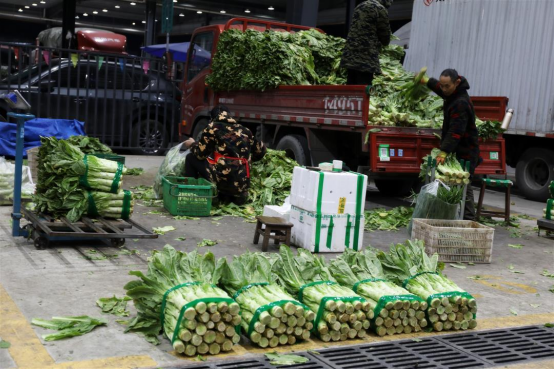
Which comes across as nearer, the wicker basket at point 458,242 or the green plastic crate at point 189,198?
the wicker basket at point 458,242

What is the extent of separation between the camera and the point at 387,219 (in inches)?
404

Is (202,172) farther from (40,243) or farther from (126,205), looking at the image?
(40,243)

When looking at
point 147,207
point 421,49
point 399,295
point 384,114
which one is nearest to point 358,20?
point 384,114

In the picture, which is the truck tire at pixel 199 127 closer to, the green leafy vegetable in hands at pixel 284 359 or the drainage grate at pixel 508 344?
the drainage grate at pixel 508 344

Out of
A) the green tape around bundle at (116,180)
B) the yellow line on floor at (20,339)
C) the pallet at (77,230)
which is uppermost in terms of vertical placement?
the green tape around bundle at (116,180)

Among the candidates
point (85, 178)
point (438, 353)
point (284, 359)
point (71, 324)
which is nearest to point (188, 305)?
point (284, 359)

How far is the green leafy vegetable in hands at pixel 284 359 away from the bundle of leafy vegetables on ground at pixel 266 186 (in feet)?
16.8

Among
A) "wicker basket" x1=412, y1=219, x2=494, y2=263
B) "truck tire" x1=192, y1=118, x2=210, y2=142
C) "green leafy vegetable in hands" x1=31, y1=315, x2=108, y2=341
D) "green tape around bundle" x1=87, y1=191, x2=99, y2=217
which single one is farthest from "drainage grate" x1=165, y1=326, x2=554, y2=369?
"truck tire" x1=192, y1=118, x2=210, y2=142

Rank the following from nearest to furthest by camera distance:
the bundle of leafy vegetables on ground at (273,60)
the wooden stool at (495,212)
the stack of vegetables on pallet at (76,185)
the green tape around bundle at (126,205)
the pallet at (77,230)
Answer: the pallet at (77,230) → the stack of vegetables on pallet at (76,185) → the green tape around bundle at (126,205) → the wooden stool at (495,212) → the bundle of leafy vegetables on ground at (273,60)

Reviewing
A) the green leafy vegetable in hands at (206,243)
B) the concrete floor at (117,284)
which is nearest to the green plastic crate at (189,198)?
the concrete floor at (117,284)

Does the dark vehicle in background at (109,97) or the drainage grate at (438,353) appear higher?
the dark vehicle in background at (109,97)

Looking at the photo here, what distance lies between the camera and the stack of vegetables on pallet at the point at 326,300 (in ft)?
16.8

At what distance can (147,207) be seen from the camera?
10094 mm

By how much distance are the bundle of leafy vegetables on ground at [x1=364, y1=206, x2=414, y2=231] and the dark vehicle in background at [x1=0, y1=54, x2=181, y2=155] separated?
7352 millimetres
